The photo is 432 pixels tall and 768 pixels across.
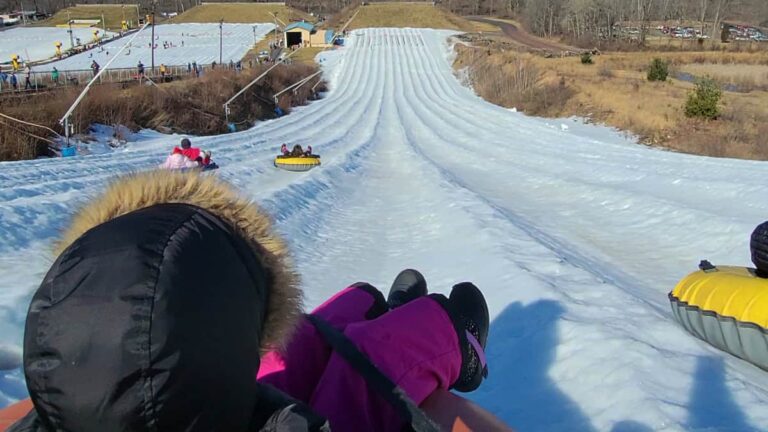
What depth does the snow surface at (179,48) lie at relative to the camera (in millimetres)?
45441

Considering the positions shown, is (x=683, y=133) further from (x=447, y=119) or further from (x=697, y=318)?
(x=697, y=318)

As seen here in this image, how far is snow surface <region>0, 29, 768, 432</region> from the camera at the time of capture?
2.84m

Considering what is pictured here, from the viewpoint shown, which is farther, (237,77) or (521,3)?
(521,3)

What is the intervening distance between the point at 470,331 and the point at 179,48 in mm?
56871

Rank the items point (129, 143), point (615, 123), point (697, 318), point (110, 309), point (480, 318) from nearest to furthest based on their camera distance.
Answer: point (110, 309) < point (480, 318) < point (697, 318) < point (129, 143) < point (615, 123)

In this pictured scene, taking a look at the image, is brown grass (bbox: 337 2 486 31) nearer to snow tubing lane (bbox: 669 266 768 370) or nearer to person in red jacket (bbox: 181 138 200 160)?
person in red jacket (bbox: 181 138 200 160)

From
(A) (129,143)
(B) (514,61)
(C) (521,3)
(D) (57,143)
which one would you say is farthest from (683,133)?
(C) (521,3)

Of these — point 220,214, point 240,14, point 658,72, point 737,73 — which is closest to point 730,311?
point 220,214

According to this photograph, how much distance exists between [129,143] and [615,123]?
13.4 metres

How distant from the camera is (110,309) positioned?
90cm

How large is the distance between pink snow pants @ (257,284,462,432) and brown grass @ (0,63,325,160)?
42.6 feet

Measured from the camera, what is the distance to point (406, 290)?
273 cm

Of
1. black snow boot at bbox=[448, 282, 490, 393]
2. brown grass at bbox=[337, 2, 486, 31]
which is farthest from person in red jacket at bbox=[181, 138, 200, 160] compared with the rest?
brown grass at bbox=[337, 2, 486, 31]

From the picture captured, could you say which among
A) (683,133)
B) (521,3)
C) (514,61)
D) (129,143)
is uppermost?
(521,3)
